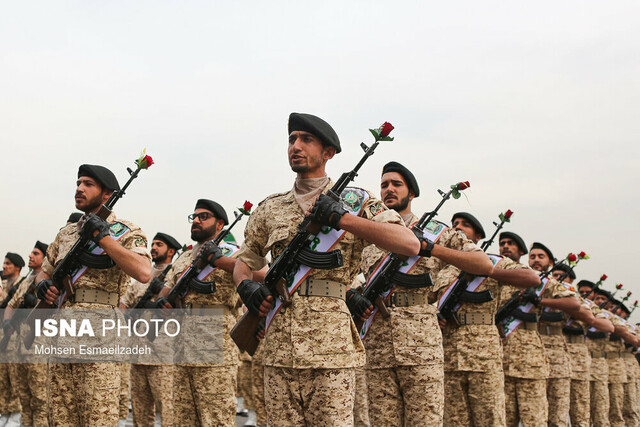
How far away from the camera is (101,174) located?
5.42m

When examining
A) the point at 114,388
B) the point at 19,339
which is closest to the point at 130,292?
the point at 19,339

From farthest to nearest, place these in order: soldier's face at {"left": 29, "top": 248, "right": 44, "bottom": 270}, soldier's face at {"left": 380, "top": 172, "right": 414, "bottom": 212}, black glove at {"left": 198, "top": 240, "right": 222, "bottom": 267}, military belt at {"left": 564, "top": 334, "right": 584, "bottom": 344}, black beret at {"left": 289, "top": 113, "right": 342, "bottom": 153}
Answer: military belt at {"left": 564, "top": 334, "right": 584, "bottom": 344} → soldier's face at {"left": 29, "top": 248, "right": 44, "bottom": 270} → black glove at {"left": 198, "top": 240, "right": 222, "bottom": 267} → soldier's face at {"left": 380, "top": 172, "right": 414, "bottom": 212} → black beret at {"left": 289, "top": 113, "right": 342, "bottom": 153}

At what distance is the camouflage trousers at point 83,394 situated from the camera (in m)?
4.86

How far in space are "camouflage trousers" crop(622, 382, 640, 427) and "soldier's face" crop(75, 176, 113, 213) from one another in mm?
13857

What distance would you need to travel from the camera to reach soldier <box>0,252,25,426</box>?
1027 centimetres

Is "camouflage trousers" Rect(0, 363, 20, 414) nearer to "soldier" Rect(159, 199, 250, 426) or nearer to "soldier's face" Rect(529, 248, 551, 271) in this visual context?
"soldier" Rect(159, 199, 250, 426)

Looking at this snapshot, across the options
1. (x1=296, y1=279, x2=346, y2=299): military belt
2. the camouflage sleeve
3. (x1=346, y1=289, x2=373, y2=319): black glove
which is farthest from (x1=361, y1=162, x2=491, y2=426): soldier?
(x1=296, y1=279, x2=346, y2=299): military belt

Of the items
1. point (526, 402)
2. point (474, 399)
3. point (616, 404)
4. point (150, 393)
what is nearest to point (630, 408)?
point (616, 404)

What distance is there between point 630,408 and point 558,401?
24.4ft

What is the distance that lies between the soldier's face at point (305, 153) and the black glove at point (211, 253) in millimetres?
3053

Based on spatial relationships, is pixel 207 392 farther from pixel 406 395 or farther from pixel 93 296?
pixel 406 395

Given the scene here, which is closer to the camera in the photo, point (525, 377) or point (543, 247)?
point (525, 377)

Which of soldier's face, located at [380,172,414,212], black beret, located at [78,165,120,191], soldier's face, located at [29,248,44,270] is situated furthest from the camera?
soldier's face, located at [29,248,44,270]

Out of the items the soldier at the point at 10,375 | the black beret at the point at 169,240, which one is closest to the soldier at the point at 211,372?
the black beret at the point at 169,240
